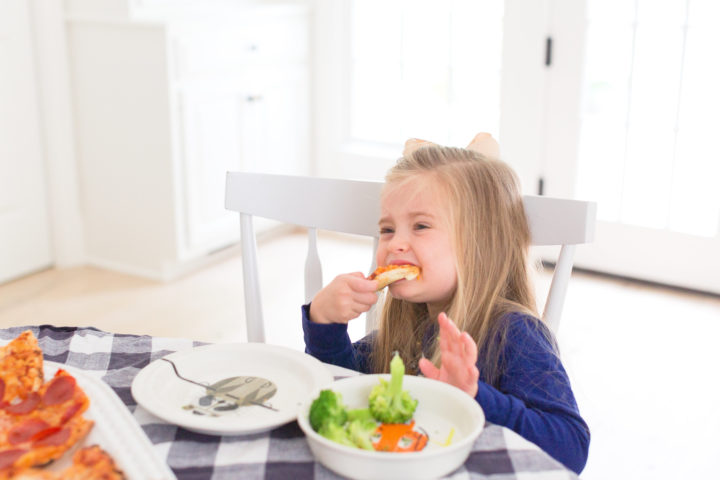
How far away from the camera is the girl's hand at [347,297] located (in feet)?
3.59

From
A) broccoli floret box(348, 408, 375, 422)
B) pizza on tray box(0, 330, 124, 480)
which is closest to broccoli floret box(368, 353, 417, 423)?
broccoli floret box(348, 408, 375, 422)

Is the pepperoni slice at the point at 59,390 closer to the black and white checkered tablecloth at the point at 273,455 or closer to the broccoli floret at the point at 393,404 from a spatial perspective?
the black and white checkered tablecloth at the point at 273,455

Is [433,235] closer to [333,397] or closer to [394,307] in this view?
[394,307]

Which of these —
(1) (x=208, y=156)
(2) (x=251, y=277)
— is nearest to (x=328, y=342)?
(2) (x=251, y=277)

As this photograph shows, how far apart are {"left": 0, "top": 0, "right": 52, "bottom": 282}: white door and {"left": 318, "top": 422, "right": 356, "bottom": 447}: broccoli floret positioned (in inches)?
100

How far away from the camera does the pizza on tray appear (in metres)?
0.73

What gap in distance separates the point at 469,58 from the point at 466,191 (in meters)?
2.17

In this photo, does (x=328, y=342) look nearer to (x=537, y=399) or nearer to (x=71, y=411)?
(x=537, y=399)

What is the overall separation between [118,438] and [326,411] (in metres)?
0.18

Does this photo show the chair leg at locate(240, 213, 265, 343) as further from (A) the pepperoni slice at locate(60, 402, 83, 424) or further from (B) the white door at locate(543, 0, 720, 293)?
(B) the white door at locate(543, 0, 720, 293)

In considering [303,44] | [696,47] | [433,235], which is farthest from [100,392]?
[303,44]

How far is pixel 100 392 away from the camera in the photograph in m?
0.85

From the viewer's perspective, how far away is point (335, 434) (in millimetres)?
776

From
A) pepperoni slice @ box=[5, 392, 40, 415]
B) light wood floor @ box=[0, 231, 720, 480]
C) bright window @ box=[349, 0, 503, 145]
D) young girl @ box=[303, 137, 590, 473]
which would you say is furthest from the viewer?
bright window @ box=[349, 0, 503, 145]
